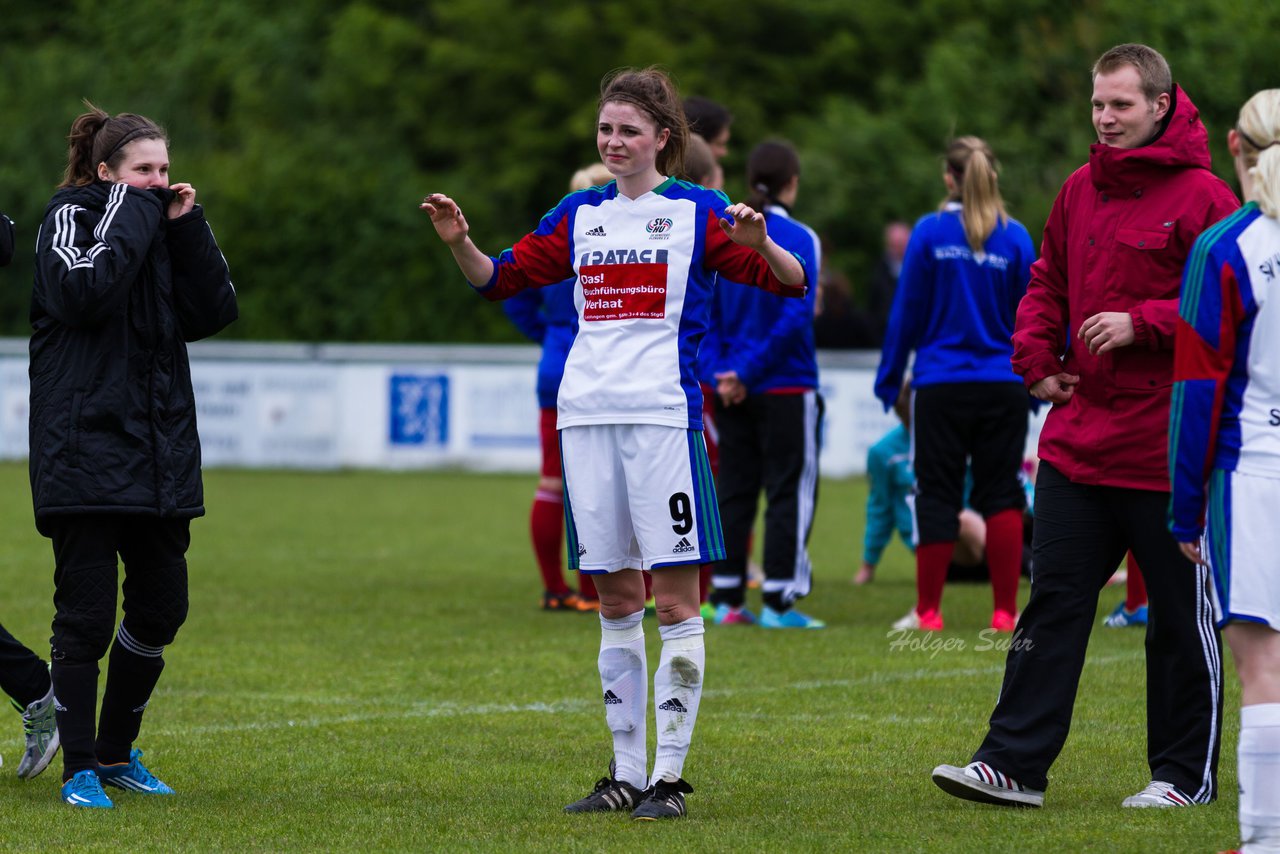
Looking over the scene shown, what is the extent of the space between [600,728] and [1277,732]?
2.85 meters

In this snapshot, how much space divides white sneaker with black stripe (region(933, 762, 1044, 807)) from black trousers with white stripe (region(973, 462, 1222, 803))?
3cm

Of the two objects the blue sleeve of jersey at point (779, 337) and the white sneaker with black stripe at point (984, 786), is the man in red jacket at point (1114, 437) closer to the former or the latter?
the white sneaker with black stripe at point (984, 786)

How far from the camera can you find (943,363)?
8969 millimetres

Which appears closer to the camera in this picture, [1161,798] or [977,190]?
[1161,798]

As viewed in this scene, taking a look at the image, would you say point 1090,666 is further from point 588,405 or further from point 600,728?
point 588,405

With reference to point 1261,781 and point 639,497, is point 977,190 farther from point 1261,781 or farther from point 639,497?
point 1261,781

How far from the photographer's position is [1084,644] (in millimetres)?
5457

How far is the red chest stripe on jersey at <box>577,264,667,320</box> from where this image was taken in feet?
17.5

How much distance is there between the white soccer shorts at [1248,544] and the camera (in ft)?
14.6

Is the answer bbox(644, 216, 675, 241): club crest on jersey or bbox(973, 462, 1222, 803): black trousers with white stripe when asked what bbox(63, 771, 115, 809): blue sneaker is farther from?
bbox(973, 462, 1222, 803): black trousers with white stripe

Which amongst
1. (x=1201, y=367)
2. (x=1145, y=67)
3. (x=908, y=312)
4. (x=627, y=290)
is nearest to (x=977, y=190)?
(x=908, y=312)

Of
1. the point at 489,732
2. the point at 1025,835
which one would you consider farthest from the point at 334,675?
the point at 1025,835

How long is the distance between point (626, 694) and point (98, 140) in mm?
2226

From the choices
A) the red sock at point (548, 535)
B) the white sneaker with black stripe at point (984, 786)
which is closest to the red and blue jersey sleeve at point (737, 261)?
the white sneaker with black stripe at point (984, 786)
